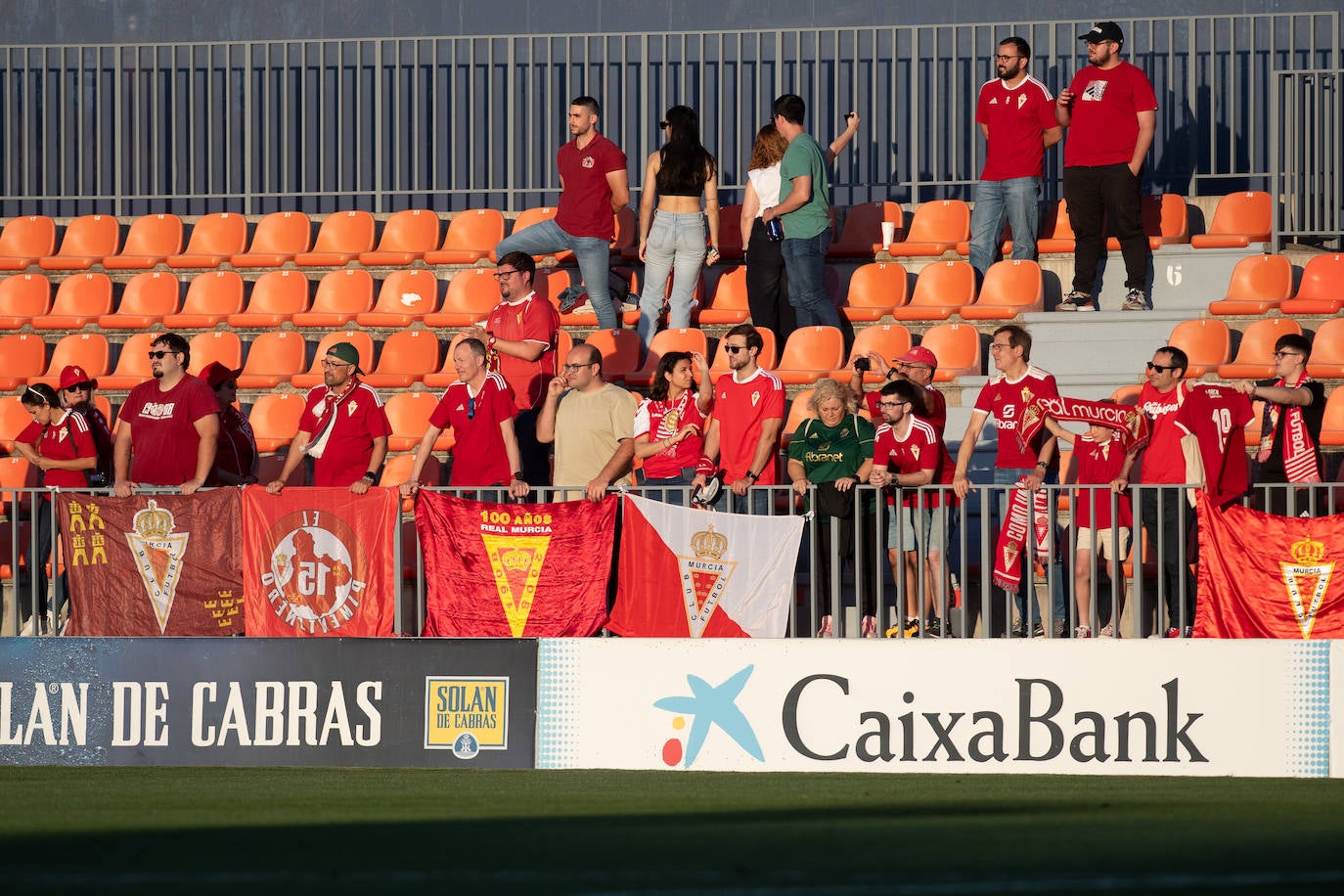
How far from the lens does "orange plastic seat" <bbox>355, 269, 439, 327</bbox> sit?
14680 mm

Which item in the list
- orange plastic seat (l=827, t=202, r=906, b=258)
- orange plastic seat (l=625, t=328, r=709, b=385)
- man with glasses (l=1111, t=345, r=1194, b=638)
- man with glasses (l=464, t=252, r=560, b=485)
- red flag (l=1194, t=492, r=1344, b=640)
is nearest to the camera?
red flag (l=1194, t=492, r=1344, b=640)

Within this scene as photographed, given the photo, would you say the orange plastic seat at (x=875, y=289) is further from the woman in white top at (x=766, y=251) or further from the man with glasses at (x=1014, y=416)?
the man with glasses at (x=1014, y=416)

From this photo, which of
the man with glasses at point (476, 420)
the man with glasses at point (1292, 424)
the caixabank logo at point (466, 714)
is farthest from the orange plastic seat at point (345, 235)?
the man with glasses at point (1292, 424)

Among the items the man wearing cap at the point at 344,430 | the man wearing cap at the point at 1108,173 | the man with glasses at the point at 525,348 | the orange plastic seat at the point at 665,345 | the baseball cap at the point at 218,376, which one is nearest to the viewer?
the man wearing cap at the point at 344,430

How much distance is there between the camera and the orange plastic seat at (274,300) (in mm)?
15018

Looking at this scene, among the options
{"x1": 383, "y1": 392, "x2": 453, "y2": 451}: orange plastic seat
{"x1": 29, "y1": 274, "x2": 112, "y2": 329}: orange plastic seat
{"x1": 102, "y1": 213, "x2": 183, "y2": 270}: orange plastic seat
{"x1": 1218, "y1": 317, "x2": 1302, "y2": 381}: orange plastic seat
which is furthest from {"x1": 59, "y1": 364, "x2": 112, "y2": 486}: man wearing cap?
{"x1": 1218, "y1": 317, "x2": 1302, "y2": 381}: orange plastic seat

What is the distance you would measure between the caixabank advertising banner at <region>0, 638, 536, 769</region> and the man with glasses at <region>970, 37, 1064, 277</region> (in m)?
5.60

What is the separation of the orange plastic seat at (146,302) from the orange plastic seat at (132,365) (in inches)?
14.4

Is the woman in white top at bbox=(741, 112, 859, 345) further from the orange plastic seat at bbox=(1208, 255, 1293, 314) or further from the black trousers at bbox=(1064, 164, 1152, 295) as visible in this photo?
the orange plastic seat at bbox=(1208, 255, 1293, 314)

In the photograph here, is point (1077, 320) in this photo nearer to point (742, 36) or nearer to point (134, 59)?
point (742, 36)

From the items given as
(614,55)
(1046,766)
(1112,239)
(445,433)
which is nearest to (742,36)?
(614,55)

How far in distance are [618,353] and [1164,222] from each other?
4.40 m

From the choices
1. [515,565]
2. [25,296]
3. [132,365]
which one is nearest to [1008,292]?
[515,565]

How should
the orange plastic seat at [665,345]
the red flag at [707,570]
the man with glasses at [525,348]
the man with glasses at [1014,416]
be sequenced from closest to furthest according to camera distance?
1. the red flag at [707,570]
2. the man with glasses at [1014,416]
3. the man with glasses at [525,348]
4. the orange plastic seat at [665,345]
